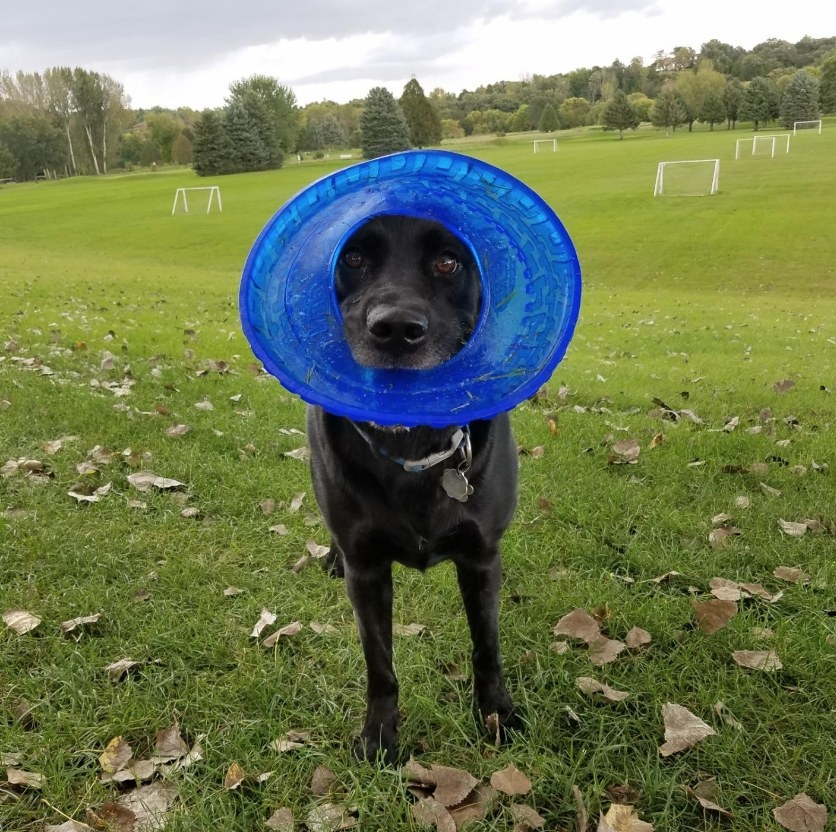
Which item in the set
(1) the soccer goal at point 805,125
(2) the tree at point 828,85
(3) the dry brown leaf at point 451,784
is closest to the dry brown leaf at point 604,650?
(3) the dry brown leaf at point 451,784

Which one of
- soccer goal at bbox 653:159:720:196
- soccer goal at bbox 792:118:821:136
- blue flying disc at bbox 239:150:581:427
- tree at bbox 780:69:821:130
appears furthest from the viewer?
tree at bbox 780:69:821:130

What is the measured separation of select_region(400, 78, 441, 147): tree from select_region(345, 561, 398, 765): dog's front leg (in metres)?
65.7

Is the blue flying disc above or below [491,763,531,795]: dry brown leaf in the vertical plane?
above

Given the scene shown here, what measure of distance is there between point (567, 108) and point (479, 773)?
100 m

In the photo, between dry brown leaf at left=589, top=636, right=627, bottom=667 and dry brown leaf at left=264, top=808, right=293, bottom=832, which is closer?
dry brown leaf at left=264, top=808, right=293, bottom=832

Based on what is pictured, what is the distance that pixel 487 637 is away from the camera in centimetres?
254

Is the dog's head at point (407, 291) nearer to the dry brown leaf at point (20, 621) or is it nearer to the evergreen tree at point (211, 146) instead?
the dry brown leaf at point (20, 621)

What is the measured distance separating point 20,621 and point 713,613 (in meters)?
2.97

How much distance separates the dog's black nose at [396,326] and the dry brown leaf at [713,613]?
5.91 feet

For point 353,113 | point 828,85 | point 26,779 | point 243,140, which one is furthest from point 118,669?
point 353,113

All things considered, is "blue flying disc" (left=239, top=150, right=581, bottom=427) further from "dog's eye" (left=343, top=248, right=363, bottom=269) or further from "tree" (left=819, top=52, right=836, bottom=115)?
"tree" (left=819, top=52, right=836, bottom=115)

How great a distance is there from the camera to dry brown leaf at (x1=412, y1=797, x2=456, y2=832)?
6.86ft

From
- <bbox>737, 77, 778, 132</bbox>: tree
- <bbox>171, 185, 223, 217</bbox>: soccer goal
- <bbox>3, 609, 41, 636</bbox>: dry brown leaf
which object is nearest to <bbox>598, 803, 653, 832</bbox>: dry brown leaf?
<bbox>3, 609, 41, 636</bbox>: dry brown leaf

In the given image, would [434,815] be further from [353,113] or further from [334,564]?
[353,113]
